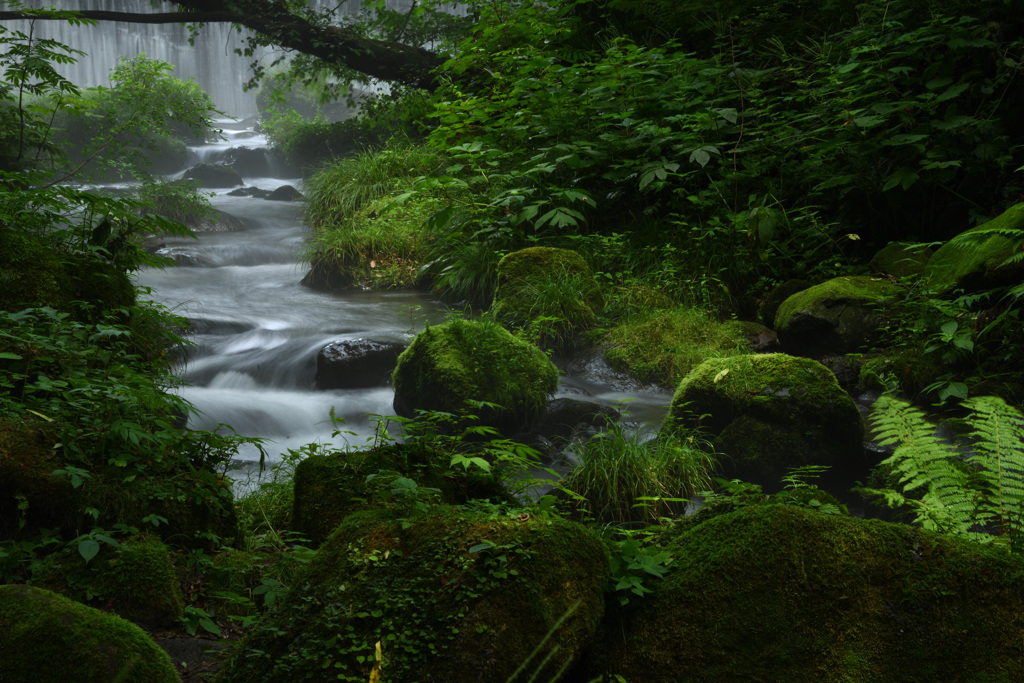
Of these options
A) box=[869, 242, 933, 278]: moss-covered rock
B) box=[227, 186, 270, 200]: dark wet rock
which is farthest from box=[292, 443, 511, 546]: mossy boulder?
box=[227, 186, 270, 200]: dark wet rock

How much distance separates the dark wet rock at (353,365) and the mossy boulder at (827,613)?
4.88 metres

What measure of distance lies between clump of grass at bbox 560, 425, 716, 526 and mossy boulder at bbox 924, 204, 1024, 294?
230 centimetres

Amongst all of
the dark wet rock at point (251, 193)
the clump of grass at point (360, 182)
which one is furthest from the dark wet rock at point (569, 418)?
the dark wet rock at point (251, 193)

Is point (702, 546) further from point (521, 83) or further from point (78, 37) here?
point (78, 37)

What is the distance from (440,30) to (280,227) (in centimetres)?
543

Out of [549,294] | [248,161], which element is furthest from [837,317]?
[248,161]

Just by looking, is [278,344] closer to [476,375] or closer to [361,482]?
[476,375]

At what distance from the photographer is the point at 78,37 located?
101 feet

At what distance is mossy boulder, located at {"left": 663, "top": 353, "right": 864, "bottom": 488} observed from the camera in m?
4.36

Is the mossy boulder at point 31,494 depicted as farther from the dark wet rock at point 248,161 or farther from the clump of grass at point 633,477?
the dark wet rock at point 248,161

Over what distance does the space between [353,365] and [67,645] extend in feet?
15.9

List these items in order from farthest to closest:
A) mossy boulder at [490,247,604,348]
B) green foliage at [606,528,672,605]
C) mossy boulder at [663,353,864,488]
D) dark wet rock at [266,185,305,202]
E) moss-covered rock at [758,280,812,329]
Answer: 1. dark wet rock at [266,185,305,202]
2. mossy boulder at [490,247,604,348]
3. moss-covered rock at [758,280,812,329]
4. mossy boulder at [663,353,864,488]
5. green foliage at [606,528,672,605]

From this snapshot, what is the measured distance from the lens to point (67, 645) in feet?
5.04

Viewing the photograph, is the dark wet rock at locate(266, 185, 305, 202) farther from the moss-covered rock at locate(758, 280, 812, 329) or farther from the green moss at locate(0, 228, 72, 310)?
the green moss at locate(0, 228, 72, 310)
